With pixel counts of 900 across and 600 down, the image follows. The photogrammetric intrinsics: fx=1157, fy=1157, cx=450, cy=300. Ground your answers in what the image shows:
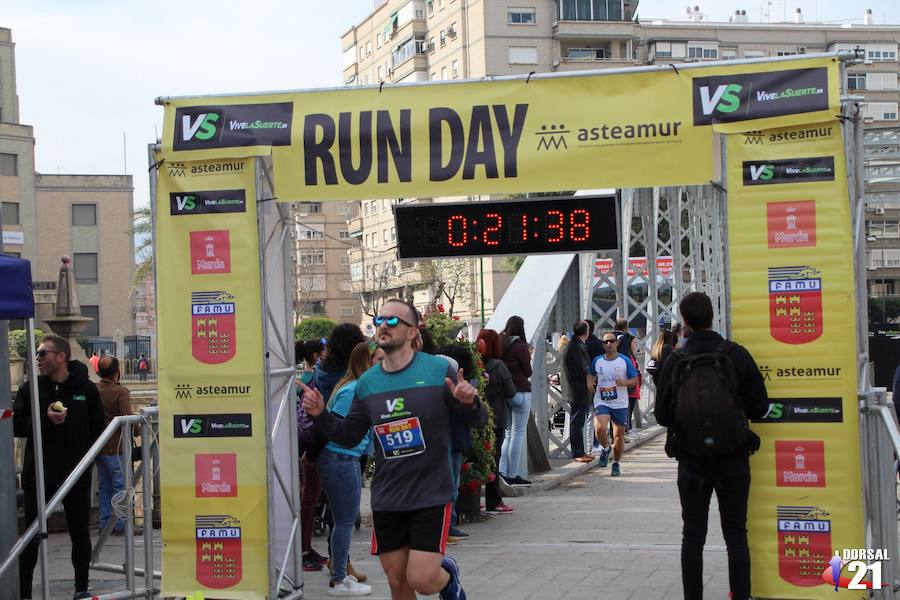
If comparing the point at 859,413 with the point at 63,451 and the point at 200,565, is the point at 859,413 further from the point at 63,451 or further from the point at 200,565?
the point at 63,451

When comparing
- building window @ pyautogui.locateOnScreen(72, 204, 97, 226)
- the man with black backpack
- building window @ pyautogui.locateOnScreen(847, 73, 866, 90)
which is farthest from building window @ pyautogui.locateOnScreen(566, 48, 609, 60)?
the man with black backpack

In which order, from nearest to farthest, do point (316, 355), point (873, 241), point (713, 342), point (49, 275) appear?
point (713, 342), point (316, 355), point (49, 275), point (873, 241)

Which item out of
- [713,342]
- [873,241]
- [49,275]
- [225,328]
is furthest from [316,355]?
[873,241]

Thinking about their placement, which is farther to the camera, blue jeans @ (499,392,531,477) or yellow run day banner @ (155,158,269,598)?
blue jeans @ (499,392,531,477)

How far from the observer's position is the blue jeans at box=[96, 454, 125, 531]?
10484 mm

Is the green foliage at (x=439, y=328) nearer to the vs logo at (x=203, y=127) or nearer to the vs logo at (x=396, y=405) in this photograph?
the vs logo at (x=203, y=127)

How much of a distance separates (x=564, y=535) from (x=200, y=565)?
3.91m

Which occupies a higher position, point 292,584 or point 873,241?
point 873,241

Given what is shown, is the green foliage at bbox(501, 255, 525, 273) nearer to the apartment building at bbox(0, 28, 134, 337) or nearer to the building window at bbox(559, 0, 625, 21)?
the building window at bbox(559, 0, 625, 21)

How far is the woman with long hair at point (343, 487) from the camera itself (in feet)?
27.5

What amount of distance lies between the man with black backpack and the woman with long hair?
2.37 m

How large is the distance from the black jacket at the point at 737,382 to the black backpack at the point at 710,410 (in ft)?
0.25

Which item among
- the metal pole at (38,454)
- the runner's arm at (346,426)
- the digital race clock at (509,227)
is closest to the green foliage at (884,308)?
the digital race clock at (509,227)

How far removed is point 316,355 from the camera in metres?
10.5
